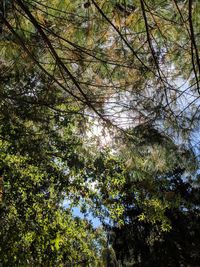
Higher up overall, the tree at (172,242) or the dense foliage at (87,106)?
the tree at (172,242)

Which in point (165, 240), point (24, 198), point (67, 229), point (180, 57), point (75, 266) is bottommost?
point (75, 266)

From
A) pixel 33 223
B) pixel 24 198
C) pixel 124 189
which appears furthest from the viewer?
pixel 124 189

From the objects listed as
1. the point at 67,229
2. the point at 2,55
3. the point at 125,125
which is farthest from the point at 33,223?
the point at 2,55

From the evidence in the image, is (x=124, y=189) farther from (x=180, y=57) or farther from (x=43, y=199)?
(x=180, y=57)

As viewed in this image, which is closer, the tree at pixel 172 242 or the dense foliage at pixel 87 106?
the dense foliage at pixel 87 106

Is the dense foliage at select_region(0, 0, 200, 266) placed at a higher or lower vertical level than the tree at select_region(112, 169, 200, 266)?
lower

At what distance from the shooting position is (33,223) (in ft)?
20.4

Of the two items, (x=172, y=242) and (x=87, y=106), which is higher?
(x=172, y=242)

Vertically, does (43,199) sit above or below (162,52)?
above

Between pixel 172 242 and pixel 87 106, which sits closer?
pixel 87 106

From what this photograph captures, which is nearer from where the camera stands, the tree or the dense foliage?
the dense foliage

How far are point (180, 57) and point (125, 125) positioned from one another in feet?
3.26

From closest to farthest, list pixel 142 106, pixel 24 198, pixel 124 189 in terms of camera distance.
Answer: pixel 142 106 < pixel 24 198 < pixel 124 189

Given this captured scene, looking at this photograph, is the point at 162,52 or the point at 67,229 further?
the point at 67,229
